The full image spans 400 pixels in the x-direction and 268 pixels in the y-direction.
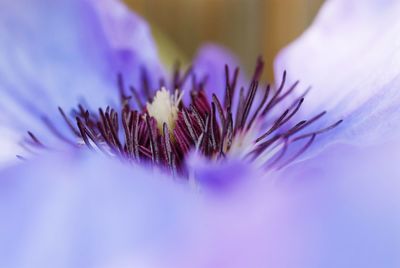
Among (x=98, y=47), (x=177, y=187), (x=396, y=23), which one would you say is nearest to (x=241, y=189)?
(x=177, y=187)

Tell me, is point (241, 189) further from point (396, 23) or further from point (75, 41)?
point (75, 41)

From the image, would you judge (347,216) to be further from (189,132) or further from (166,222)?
(189,132)

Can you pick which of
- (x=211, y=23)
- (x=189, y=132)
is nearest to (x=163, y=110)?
(x=189, y=132)

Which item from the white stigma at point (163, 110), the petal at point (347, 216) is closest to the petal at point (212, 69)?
the white stigma at point (163, 110)

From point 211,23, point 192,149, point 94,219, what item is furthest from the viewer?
point 211,23

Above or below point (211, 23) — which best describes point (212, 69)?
below

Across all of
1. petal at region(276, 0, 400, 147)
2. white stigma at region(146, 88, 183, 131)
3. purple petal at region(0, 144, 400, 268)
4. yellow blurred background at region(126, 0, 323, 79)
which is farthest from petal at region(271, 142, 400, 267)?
yellow blurred background at region(126, 0, 323, 79)

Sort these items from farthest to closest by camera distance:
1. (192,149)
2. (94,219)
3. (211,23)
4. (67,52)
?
1. (211,23)
2. (67,52)
3. (192,149)
4. (94,219)
